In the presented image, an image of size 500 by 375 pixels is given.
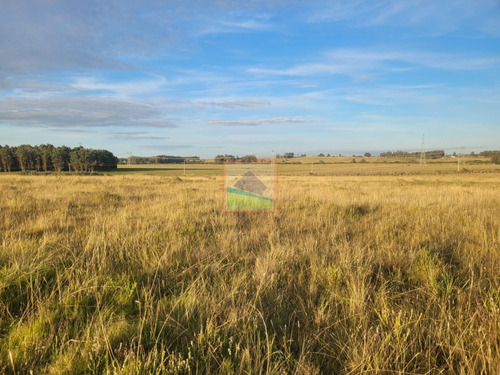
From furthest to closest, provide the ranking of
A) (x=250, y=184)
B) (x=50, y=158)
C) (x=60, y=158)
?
(x=50, y=158), (x=60, y=158), (x=250, y=184)

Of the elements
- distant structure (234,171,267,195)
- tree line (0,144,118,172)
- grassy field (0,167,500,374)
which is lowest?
grassy field (0,167,500,374)

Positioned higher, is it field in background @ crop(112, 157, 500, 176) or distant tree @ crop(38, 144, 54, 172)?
distant tree @ crop(38, 144, 54, 172)

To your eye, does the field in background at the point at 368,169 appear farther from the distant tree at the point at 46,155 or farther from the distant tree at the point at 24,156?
the distant tree at the point at 24,156

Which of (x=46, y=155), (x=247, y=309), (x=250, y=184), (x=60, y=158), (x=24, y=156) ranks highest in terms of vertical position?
(x=46, y=155)

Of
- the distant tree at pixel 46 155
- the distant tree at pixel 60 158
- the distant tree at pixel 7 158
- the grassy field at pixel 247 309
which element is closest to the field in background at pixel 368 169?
the distant tree at pixel 60 158

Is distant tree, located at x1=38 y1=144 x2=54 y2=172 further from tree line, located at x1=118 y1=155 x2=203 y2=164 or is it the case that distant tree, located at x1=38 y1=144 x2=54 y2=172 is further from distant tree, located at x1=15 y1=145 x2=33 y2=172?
tree line, located at x1=118 y1=155 x2=203 y2=164

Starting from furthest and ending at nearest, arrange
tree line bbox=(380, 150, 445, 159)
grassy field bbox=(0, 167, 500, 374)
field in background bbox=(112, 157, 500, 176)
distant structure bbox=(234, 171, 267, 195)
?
tree line bbox=(380, 150, 445, 159) → field in background bbox=(112, 157, 500, 176) → distant structure bbox=(234, 171, 267, 195) → grassy field bbox=(0, 167, 500, 374)

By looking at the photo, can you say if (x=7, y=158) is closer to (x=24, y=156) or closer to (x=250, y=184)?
(x=24, y=156)

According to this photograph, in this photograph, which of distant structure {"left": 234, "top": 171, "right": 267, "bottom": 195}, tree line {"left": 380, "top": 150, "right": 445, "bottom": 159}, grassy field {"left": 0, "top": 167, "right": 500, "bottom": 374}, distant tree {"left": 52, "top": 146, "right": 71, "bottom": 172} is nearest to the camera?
grassy field {"left": 0, "top": 167, "right": 500, "bottom": 374}

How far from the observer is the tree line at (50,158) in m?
75.6

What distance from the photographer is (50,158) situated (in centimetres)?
7800

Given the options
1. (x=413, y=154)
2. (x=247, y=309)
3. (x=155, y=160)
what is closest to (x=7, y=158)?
(x=155, y=160)

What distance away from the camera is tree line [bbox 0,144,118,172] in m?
75.6

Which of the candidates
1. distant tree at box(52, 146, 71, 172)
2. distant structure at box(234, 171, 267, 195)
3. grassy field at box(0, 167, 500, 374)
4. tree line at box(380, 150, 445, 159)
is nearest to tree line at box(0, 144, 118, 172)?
distant tree at box(52, 146, 71, 172)
